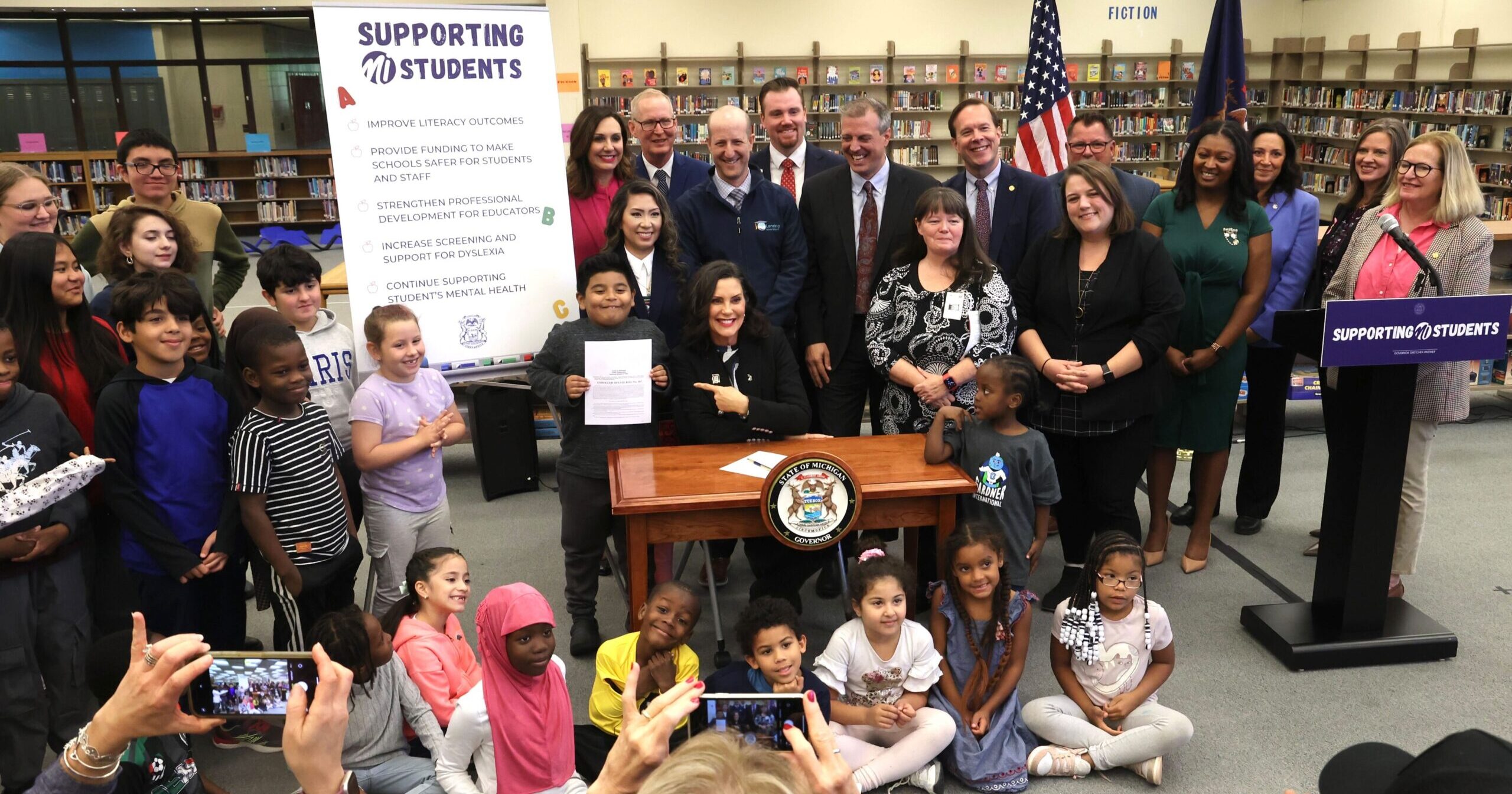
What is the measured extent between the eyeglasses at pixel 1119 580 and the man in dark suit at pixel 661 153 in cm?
234

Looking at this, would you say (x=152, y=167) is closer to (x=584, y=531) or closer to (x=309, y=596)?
(x=309, y=596)

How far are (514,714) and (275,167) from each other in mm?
13566

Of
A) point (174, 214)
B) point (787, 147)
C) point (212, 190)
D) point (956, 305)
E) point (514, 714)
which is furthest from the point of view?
point (212, 190)

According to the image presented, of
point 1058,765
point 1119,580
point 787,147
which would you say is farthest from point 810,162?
point 1058,765

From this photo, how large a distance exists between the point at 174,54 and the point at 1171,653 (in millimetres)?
15325

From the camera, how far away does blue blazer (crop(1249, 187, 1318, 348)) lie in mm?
4141

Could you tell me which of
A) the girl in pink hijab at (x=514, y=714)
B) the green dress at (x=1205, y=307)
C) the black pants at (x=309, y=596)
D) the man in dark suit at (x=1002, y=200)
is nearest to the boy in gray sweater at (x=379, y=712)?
the girl in pink hijab at (x=514, y=714)

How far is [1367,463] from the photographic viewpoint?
3.22 m

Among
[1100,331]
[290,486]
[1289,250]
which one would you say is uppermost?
[1289,250]

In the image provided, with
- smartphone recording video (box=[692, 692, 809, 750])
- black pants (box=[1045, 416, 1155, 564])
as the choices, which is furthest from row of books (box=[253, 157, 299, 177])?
smartphone recording video (box=[692, 692, 809, 750])

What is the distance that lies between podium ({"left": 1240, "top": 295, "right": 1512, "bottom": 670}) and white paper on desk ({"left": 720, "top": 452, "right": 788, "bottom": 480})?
164 centimetres

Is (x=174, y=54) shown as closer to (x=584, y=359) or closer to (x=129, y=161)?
(x=129, y=161)

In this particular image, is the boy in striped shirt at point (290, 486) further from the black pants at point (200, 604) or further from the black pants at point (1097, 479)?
the black pants at point (1097, 479)

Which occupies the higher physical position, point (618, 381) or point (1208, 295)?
point (1208, 295)
